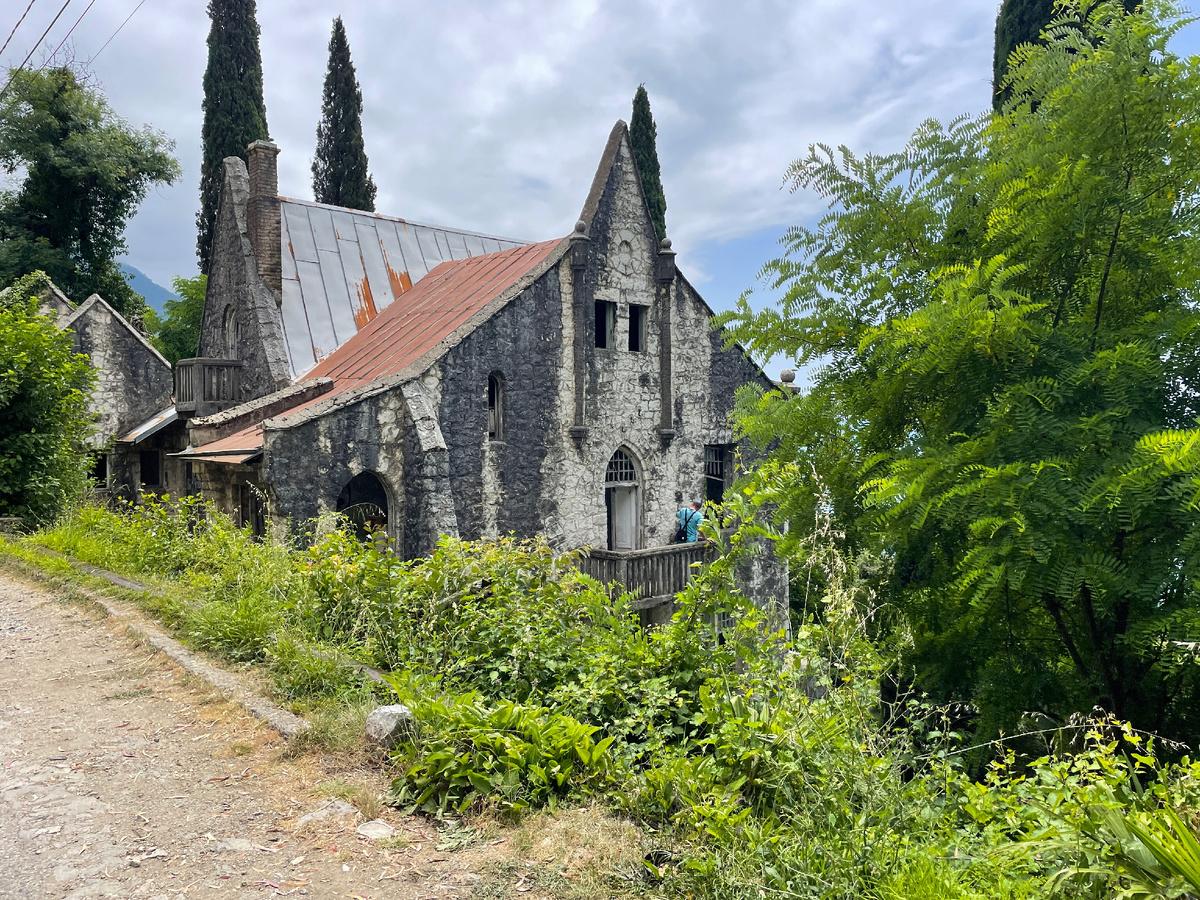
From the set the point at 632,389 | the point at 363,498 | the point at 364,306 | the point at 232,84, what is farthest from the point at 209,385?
the point at 232,84

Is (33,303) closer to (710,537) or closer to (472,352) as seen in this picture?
(472,352)

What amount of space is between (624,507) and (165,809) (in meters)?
13.2

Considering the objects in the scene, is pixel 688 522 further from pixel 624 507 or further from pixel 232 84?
pixel 232 84

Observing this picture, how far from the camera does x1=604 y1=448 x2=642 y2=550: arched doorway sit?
660 inches

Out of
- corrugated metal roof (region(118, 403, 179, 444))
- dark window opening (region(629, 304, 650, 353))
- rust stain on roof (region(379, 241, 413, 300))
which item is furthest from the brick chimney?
dark window opening (region(629, 304, 650, 353))

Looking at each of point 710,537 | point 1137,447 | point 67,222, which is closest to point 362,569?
point 710,537

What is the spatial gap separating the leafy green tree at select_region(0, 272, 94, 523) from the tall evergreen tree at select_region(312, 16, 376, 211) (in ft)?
66.4

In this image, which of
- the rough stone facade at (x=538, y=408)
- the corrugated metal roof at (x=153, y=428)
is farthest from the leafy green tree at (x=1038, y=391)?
the corrugated metal roof at (x=153, y=428)

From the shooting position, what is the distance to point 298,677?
215 inches

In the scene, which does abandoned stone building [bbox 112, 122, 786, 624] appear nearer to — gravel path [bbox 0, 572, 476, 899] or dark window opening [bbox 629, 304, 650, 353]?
dark window opening [bbox 629, 304, 650, 353]

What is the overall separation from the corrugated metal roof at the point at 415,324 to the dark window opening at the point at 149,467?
1005 cm

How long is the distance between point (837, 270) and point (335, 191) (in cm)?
3108

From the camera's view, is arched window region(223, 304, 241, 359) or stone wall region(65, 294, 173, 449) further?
stone wall region(65, 294, 173, 449)

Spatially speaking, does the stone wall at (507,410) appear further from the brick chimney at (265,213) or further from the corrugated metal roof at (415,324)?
the brick chimney at (265,213)
